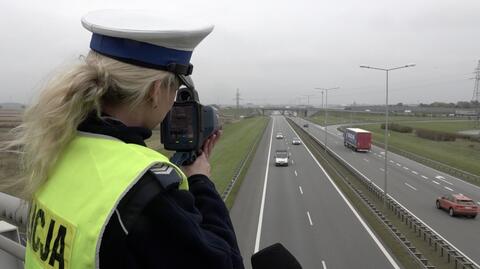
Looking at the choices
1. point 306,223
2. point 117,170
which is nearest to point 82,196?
point 117,170

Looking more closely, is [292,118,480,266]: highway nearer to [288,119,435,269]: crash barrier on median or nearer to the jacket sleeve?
[288,119,435,269]: crash barrier on median

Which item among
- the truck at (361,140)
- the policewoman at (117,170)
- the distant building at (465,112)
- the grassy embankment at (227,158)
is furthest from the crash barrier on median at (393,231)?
the distant building at (465,112)

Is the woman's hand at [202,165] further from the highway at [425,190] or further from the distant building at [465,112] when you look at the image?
the distant building at [465,112]

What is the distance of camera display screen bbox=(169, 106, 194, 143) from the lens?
2277 mm

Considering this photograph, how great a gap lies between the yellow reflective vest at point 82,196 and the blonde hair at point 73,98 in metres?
0.05

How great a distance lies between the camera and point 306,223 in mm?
25188

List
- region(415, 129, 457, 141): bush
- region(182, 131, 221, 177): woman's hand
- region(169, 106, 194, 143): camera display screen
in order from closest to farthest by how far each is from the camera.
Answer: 1. region(182, 131, 221, 177): woman's hand
2. region(169, 106, 194, 143): camera display screen
3. region(415, 129, 457, 141): bush

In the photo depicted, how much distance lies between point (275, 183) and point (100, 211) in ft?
120

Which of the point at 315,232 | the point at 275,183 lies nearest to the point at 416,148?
the point at 275,183

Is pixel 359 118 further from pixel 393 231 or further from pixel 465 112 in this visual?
pixel 393 231

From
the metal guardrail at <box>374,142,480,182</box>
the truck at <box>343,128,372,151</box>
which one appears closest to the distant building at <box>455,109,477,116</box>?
the metal guardrail at <box>374,142,480,182</box>

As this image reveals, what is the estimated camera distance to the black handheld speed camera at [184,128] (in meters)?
2.25

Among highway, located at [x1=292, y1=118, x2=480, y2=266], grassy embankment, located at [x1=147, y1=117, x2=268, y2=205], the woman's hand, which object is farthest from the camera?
grassy embankment, located at [x1=147, y1=117, x2=268, y2=205]

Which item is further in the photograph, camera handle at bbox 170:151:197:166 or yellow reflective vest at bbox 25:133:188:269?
camera handle at bbox 170:151:197:166
